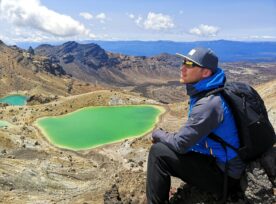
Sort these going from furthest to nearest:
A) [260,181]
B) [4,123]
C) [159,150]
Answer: [4,123] → [159,150] → [260,181]

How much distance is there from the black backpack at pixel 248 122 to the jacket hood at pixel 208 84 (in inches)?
5.5

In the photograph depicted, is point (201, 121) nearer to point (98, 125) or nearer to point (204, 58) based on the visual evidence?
point (204, 58)

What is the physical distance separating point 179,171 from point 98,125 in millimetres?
47067

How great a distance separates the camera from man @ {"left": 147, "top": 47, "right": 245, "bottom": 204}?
7.81m

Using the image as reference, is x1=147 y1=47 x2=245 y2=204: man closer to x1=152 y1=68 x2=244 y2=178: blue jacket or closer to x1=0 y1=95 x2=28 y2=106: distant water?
x1=152 y1=68 x2=244 y2=178: blue jacket

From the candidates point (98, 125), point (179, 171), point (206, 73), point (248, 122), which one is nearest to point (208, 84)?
point (206, 73)

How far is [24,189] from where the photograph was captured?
24.6 m

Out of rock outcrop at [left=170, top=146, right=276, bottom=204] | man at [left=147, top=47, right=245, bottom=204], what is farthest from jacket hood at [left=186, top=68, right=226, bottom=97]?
rock outcrop at [left=170, top=146, right=276, bottom=204]

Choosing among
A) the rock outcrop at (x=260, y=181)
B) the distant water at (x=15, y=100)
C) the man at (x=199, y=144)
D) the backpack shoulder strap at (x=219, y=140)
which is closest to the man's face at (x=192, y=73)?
the man at (x=199, y=144)

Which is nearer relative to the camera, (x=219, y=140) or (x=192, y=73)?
(x=219, y=140)

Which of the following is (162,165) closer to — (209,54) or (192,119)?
(192,119)

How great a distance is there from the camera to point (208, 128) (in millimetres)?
7750

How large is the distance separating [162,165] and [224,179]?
1221 mm

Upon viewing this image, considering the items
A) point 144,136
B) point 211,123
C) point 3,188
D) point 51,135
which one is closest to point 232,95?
point 211,123
